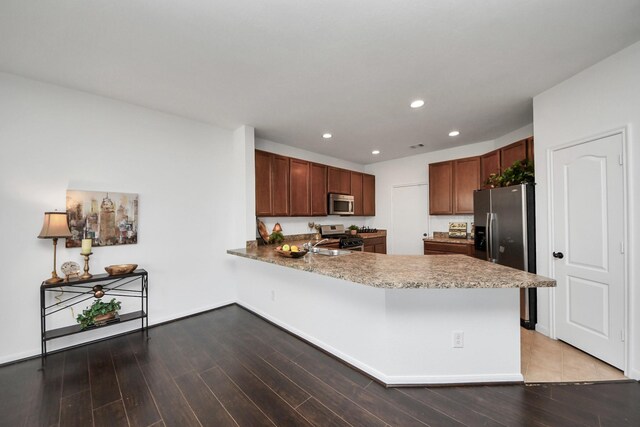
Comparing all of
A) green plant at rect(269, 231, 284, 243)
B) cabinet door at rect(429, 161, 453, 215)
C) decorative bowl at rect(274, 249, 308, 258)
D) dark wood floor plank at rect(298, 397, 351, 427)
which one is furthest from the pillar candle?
cabinet door at rect(429, 161, 453, 215)

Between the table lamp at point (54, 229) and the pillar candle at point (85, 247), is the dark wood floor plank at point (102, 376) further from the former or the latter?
the pillar candle at point (85, 247)

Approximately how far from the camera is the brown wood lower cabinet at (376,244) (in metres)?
5.28

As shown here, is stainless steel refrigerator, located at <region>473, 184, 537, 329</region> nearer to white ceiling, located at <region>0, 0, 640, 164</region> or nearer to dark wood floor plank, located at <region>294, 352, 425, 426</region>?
white ceiling, located at <region>0, 0, 640, 164</region>

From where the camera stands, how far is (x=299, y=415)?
1699 millimetres

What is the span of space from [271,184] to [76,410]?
311 centimetres

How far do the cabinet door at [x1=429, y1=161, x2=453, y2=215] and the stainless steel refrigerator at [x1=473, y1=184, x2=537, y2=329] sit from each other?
3.78 feet

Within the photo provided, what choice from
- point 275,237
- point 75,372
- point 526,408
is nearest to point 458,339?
point 526,408

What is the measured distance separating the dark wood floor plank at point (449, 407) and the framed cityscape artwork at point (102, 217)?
10.7 feet

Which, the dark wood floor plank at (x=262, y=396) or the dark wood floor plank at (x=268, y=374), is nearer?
the dark wood floor plank at (x=262, y=396)

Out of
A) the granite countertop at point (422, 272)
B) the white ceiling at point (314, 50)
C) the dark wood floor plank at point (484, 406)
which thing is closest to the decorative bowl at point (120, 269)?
the granite countertop at point (422, 272)

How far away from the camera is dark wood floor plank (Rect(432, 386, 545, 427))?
1.61 meters

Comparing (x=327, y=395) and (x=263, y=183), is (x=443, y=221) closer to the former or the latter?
(x=263, y=183)

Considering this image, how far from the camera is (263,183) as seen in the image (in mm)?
3994

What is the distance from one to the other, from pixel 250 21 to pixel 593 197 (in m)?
3.28
